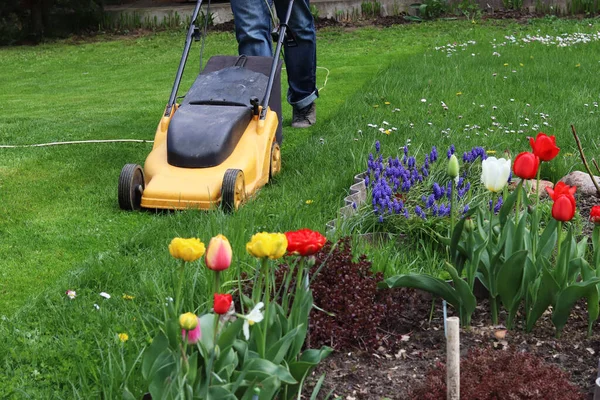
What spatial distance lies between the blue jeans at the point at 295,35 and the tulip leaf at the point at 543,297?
9.10ft

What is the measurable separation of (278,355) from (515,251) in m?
0.82

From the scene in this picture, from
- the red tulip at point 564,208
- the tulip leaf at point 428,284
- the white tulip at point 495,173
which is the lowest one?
the tulip leaf at point 428,284

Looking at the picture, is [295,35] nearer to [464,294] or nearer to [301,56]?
[301,56]

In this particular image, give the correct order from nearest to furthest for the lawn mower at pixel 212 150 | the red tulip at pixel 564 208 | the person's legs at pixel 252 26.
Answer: the red tulip at pixel 564 208 < the lawn mower at pixel 212 150 < the person's legs at pixel 252 26

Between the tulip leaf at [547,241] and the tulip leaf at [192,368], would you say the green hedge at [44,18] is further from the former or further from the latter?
the tulip leaf at [192,368]

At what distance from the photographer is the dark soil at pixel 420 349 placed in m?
2.10

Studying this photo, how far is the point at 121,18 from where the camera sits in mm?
13125

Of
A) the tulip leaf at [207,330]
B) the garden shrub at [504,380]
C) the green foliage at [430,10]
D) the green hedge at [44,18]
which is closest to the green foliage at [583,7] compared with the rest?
the green foliage at [430,10]

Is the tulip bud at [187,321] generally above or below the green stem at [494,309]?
above

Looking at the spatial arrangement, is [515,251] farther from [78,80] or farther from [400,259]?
[78,80]

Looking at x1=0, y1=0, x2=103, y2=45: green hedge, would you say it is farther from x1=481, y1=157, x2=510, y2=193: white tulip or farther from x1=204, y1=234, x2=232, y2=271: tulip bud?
x1=204, y1=234, x2=232, y2=271: tulip bud

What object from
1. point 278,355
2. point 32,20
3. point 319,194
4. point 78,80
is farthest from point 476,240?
point 32,20

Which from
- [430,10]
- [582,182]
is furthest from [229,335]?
[430,10]

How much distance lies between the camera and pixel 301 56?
5363mm
